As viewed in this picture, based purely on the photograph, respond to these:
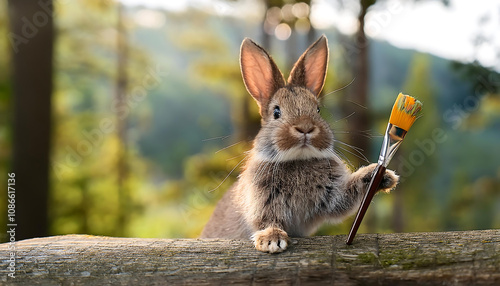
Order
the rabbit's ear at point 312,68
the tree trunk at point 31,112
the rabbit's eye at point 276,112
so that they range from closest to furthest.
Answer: the rabbit's eye at point 276,112 → the rabbit's ear at point 312,68 → the tree trunk at point 31,112

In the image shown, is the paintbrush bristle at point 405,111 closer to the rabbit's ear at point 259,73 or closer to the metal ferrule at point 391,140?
the metal ferrule at point 391,140

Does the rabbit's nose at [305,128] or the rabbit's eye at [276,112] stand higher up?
the rabbit's eye at [276,112]

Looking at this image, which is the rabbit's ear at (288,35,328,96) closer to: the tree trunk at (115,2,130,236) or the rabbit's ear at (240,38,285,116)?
the rabbit's ear at (240,38,285,116)

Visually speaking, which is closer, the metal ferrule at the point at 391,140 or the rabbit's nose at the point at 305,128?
the metal ferrule at the point at 391,140

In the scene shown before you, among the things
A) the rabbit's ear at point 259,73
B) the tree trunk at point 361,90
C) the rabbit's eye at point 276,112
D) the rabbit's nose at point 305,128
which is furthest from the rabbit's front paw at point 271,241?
the tree trunk at point 361,90

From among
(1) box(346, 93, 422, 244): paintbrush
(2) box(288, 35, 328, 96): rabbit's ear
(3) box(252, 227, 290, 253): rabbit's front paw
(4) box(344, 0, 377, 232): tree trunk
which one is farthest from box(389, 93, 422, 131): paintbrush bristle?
(4) box(344, 0, 377, 232): tree trunk

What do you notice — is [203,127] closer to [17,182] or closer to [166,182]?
[166,182]
